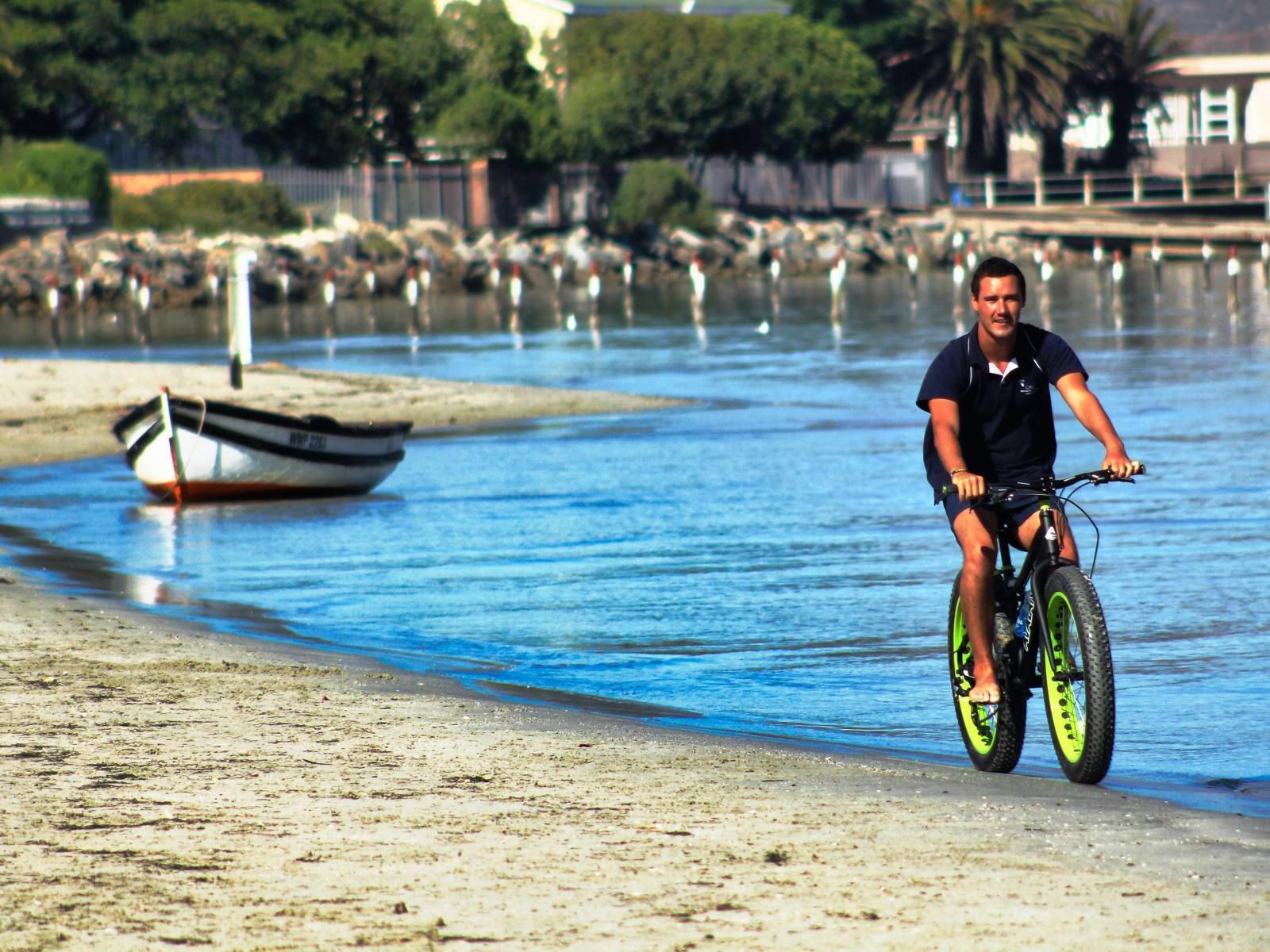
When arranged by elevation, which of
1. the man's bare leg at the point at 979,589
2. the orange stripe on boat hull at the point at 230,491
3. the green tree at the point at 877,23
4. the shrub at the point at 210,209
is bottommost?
the orange stripe on boat hull at the point at 230,491

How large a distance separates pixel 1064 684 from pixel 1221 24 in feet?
284

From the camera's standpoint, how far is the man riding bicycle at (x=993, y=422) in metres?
7.21

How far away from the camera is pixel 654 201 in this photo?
7388 cm

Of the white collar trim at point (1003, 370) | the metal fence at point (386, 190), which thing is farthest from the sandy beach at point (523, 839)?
the metal fence at point (386, 190)

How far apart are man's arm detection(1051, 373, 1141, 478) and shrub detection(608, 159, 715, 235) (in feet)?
219

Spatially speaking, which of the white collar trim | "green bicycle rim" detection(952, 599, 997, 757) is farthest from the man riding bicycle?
"green bicycle rim" detection(952, 599, 997, 757)

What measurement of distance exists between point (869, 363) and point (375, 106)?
33.6 meters

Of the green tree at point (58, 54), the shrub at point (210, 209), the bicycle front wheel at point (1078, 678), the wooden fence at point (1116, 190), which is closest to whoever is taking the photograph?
the bicycle front wheel at point (1078, 678)

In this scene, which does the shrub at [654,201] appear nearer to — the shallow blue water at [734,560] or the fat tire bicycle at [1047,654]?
the shallow blue water at [734,560]

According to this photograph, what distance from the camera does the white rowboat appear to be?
1881 cm

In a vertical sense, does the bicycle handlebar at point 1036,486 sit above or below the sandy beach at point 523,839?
above

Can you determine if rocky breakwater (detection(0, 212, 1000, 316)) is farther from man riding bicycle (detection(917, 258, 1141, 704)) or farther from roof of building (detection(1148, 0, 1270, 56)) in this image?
man riding bicycle (detection(917, 258, 1141, 704))

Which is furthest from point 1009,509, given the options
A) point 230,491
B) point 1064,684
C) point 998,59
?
point 998,59

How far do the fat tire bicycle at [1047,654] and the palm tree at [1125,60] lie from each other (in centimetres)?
7346
